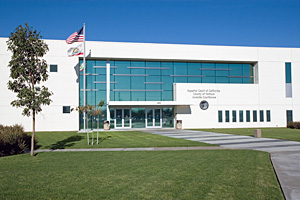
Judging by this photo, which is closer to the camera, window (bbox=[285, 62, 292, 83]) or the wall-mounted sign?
the wall-mounted sign

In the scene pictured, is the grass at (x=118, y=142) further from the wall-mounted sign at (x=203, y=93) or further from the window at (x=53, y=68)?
the wall-mounted sign at (x=203, y=93)

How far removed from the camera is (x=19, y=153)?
14125mm

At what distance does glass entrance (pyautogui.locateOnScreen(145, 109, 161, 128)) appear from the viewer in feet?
117

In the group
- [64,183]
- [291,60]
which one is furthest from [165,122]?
[64,183]

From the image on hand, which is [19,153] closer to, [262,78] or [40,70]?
[40,70]

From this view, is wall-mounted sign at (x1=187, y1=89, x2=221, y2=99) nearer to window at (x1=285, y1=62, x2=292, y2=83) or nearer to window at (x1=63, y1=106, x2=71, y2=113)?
window at (x1=285, y1=62, x2=292, y2=83)

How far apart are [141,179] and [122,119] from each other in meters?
27.4

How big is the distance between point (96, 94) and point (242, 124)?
750 inches

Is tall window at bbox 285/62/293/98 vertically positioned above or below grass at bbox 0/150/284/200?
above

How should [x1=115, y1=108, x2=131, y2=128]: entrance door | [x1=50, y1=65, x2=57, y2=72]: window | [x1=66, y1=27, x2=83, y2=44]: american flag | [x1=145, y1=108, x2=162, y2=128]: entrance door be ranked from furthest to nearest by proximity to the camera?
[x1=145, y1=108, x2=162, y2=128]: entrance door, [x1=115, y1=108, x2=131, y2=128]: entrance door, [x1=50, y1=65, x2=57, y2=72]: window, [x1=66, y1=27, x2=83, y2=44]: american flag

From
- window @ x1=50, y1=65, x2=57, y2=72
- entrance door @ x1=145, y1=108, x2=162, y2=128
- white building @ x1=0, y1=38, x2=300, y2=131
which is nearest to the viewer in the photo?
white building @ x1=0, y1=38, x2=300, y2=131

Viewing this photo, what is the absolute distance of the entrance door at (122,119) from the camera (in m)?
34.9

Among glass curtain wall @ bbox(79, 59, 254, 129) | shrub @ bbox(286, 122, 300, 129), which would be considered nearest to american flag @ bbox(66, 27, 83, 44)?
glass curtain wall @ bbox(79, 59, 254, 129)

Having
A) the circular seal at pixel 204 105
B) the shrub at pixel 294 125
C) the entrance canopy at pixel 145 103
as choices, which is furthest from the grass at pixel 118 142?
the shrub at pixel 294 125
